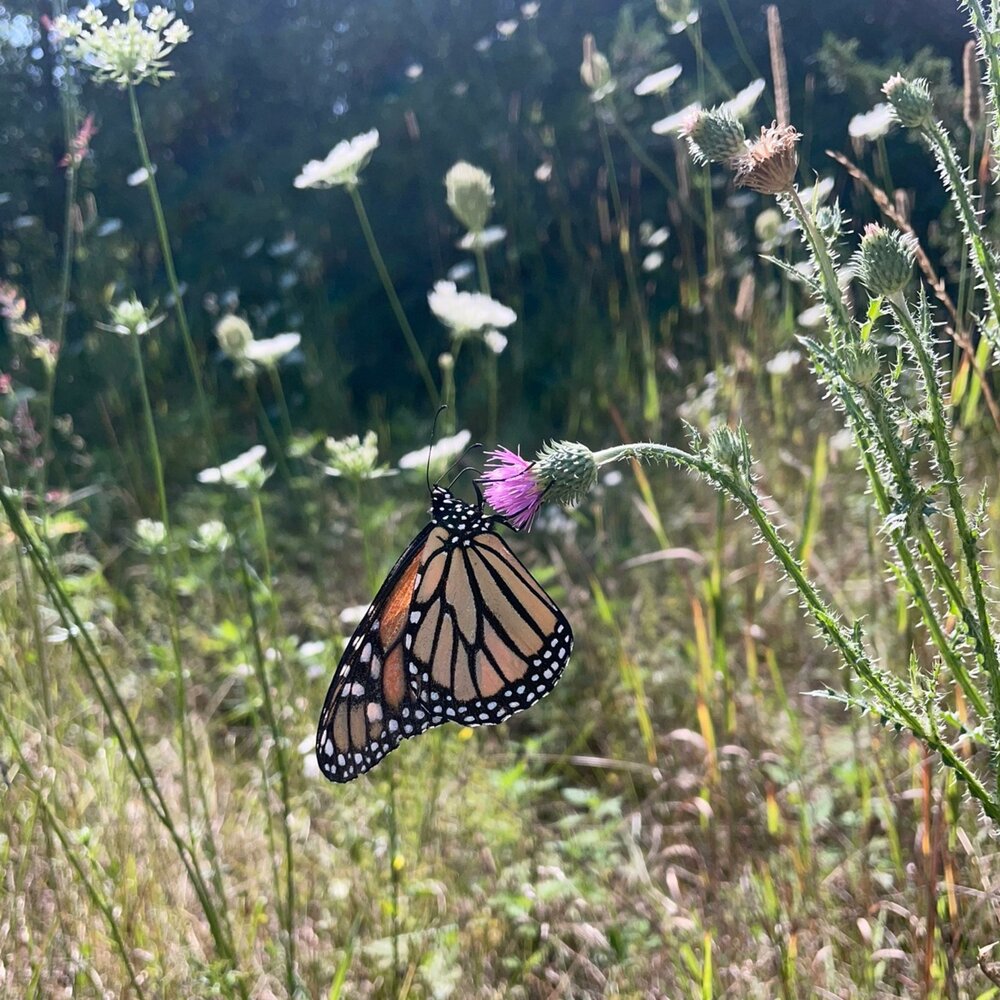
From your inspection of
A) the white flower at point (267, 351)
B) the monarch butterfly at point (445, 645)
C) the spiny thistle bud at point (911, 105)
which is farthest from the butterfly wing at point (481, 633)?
the spiny thistle bud at point (911, 105)

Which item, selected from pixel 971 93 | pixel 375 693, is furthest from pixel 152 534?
pixel 971 93

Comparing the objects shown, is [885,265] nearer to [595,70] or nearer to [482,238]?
[482,238]

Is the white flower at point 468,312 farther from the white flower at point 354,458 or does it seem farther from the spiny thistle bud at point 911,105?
the spiny thistle bud at point 911,105

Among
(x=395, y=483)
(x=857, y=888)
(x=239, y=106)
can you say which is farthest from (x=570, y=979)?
(x=239, y=106)

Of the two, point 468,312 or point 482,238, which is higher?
point 482,238

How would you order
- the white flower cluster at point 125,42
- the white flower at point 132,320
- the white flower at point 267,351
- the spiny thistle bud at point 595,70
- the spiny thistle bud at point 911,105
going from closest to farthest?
the spiny thistle bud at point 911,105
the white flower cluster at point 125,42
the white flower at point 132,320
the white flower at point 267,351
the spiny thistle bud at point 595,70

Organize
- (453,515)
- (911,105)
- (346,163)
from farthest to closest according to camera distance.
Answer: (346,163) → (453,515) → (911,105)

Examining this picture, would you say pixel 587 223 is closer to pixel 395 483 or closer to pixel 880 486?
pixel 395 483

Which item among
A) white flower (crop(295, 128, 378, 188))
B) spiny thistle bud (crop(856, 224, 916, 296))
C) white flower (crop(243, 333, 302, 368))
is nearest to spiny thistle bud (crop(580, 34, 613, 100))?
white flower (crop(295, 128, 378, 188))
